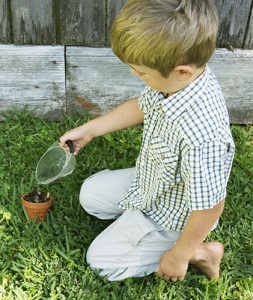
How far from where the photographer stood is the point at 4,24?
269cm

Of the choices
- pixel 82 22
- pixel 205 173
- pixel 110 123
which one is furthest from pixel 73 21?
pixel 205 173

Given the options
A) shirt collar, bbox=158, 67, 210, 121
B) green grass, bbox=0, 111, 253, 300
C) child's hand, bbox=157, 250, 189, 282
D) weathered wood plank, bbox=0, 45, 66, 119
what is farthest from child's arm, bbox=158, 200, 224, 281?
weathered wood plank, bbox=0, 45, 66, 119

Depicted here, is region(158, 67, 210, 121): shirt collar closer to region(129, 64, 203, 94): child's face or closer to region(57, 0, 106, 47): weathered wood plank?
region(129, 64, 203, 94): child's face

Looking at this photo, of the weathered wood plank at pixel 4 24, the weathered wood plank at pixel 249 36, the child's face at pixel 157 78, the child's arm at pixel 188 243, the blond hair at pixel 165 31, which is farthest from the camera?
the weathered wood plank at pixel 249 36

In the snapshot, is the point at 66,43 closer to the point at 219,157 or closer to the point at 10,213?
the point at 10,213

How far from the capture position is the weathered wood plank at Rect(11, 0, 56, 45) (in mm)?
2631

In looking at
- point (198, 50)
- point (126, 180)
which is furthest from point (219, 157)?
point (126, 180)

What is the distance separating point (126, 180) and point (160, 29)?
95cm

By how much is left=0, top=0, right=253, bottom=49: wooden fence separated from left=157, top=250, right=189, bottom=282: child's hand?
120 centimetres

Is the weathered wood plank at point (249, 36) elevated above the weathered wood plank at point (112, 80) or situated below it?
above

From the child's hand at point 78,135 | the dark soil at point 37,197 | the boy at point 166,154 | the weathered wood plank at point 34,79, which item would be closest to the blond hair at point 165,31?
the boy at point 166,154

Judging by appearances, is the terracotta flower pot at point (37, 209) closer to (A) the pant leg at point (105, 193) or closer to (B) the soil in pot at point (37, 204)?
(B) the soil in pot at point (37, 204)

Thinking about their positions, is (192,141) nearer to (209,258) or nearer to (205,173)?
(205,173)

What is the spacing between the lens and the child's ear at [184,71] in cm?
167
